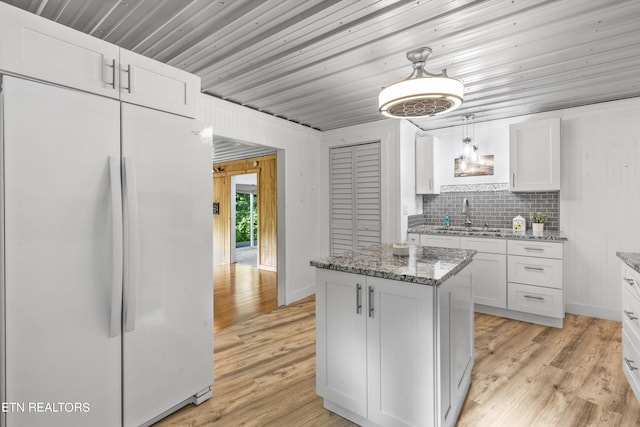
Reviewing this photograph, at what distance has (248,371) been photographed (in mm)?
2535

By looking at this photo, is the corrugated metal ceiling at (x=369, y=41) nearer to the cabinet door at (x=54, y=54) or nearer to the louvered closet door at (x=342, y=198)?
the cabinet door at (x=54, y=54)

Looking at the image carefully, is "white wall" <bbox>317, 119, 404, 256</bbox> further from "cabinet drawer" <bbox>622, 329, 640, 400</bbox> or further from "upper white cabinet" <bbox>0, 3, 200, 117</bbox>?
"upper white cabinet" <bbox>0, 3, 200, 117</bbox>

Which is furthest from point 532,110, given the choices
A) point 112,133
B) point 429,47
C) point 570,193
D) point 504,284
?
point 112,133

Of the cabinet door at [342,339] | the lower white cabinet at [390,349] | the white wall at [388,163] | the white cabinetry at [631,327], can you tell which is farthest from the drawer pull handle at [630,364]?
the white wall at [388,163]

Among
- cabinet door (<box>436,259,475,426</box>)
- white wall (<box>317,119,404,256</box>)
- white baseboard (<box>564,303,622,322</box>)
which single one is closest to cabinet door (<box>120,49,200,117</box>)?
cabinet door (<box>436,259,475,426</box>)

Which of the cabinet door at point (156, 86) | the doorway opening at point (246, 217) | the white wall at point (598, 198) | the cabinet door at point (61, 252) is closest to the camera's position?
the cabinet door at point (61, 252)

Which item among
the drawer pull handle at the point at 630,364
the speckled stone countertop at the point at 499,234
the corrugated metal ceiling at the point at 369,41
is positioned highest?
the corrugated metal ceiling at the point at 369,41

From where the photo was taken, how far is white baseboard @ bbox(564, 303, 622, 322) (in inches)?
141

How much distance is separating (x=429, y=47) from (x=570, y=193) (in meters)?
2.92

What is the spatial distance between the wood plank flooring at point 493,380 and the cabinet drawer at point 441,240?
100 cm

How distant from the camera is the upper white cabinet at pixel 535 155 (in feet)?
12.1

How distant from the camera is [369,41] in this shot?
2.27 metres

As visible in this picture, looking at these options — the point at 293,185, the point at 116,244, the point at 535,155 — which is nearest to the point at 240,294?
the point at 293,185

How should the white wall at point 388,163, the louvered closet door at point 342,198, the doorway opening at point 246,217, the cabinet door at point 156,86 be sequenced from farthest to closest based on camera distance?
the doorway opening at point 246,217 → the louvered closet door at point 342,198 → the white wall at point 388,163 → the cabinet door at point 156,86
